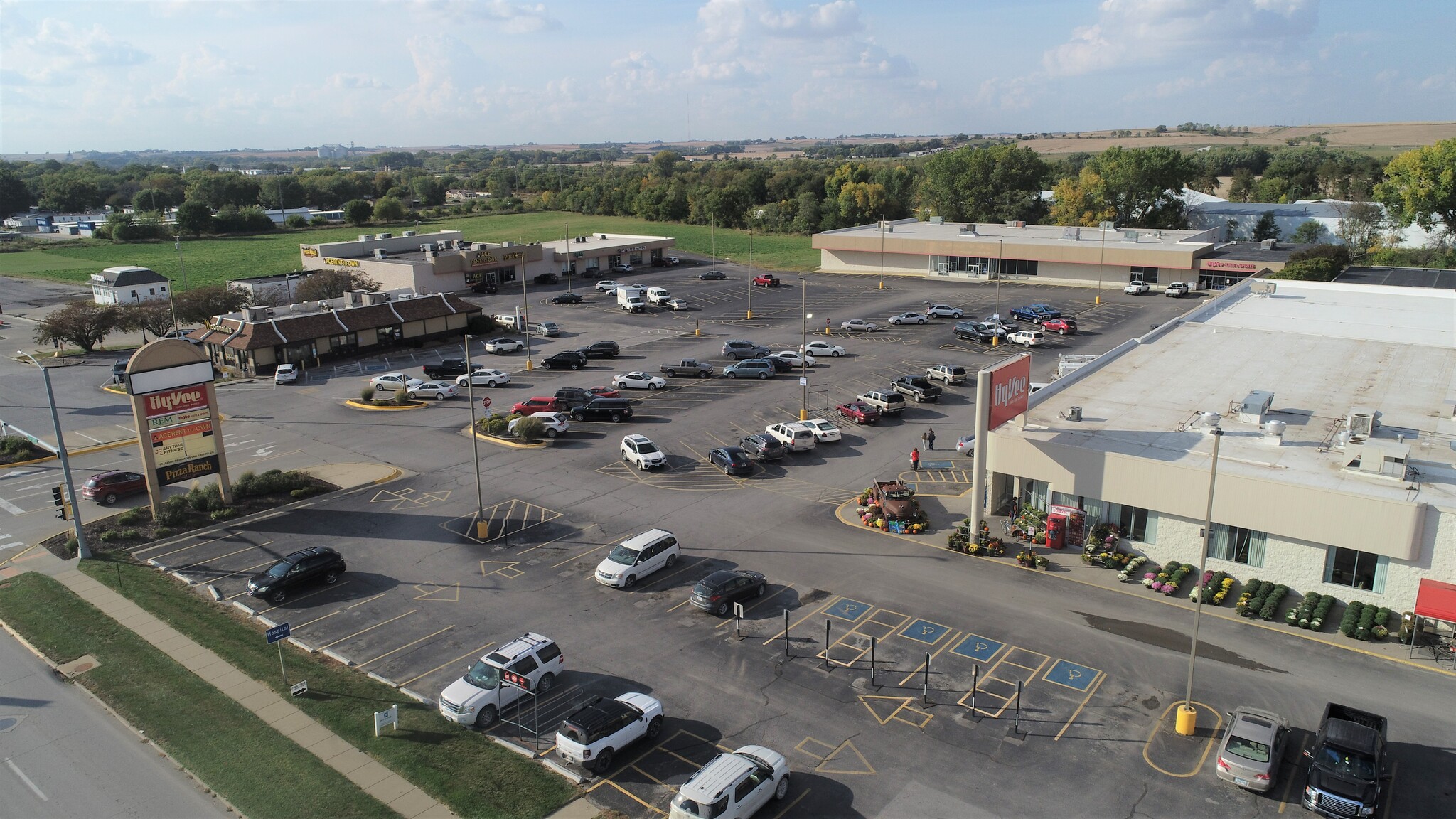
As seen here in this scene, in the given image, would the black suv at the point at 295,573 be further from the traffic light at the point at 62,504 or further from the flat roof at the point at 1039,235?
the flat roof at the point at 1039,235

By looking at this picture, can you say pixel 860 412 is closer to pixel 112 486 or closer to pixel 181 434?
pixel 181 434

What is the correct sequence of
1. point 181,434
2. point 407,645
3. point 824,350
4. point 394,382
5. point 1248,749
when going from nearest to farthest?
point 1248,749 → point 407,645 → point 181,434 → point 394,382 → point 824,350

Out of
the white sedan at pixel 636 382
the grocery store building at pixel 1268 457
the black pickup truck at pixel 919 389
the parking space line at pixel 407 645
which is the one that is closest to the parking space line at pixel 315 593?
the parking space line at pixel 407 645

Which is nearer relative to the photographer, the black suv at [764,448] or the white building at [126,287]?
the black suv at [764,448]

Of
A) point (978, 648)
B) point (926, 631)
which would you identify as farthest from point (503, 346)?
point (978, 648)

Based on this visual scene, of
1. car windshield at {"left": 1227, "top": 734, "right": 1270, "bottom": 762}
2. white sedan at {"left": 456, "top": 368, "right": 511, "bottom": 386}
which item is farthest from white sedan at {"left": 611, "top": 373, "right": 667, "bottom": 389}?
car windshield at {"left": 1227, "top": 734, "right": 1270, "bottom": 762}

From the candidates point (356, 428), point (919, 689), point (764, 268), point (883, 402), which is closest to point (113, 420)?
point (356, 428)
